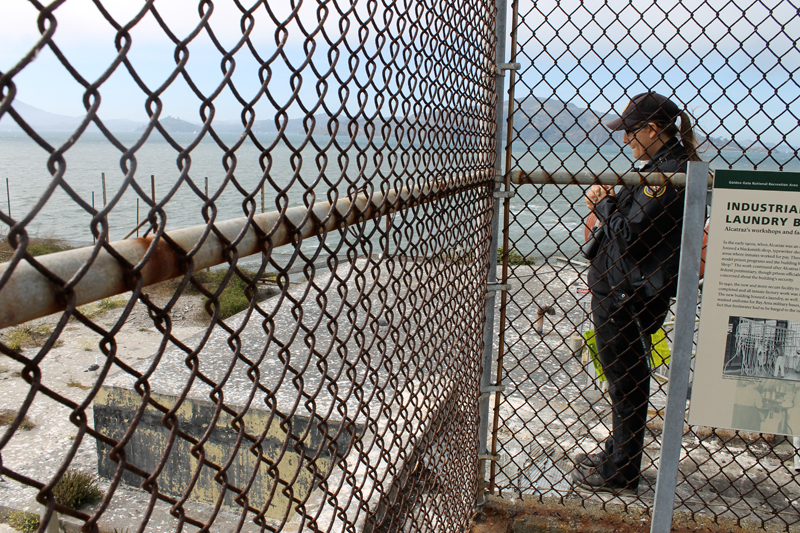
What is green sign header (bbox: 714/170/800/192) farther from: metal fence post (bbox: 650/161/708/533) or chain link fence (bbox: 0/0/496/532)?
chain link fence (bbox: 0/0/496/532)

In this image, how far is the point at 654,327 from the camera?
2.91 meters

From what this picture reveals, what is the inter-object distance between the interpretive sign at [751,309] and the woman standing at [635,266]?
34 cm

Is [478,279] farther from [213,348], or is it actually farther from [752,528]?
[213,348]

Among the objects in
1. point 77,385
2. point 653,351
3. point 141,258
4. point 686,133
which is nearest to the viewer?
point 141,258

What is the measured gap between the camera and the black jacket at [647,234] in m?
2.65

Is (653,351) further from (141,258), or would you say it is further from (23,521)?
(23,521)

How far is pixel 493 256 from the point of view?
8.64 ft

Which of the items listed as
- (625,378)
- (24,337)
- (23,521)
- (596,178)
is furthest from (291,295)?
(24,337)

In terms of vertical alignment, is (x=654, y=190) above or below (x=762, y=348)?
above

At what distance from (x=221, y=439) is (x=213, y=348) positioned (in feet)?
4.26

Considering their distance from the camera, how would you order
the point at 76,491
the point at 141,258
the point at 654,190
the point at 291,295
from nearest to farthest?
1. the point at 141,258
2. the point at 291,295
3. the point at 654,190
4. the point at 76,491

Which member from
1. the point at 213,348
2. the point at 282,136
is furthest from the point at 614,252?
the point at 213,348

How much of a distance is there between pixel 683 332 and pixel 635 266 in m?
0.57

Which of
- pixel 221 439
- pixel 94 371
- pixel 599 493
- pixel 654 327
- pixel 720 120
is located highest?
pixel 720 120
